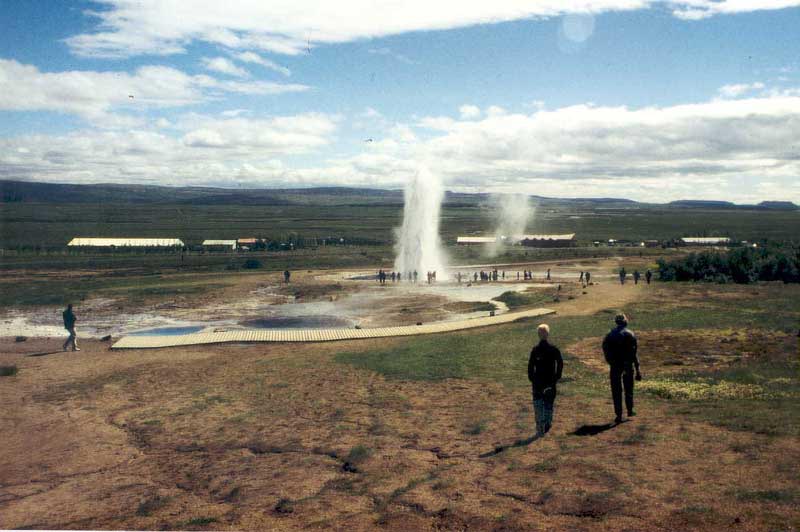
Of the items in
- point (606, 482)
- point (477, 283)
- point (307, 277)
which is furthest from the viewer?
point (307, 277)

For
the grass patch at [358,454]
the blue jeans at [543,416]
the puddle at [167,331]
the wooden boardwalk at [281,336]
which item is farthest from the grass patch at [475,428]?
the puddle at [167,331]

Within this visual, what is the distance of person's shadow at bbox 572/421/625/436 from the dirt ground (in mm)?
69

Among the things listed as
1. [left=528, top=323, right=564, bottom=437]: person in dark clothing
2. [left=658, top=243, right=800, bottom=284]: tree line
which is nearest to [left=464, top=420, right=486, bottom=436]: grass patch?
[left=528, top=323, right=564, bottom=437]: person in dark clothing

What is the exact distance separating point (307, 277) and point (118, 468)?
4371 cm

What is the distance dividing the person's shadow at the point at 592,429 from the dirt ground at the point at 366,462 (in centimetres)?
7

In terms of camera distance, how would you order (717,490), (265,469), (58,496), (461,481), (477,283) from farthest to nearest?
(477,283)
(265,469)
(58,496)
(461,481)
(717,490)

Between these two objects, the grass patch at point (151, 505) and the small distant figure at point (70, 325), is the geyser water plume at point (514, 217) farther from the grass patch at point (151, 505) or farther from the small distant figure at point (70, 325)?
the grass patch at point (151, 505)

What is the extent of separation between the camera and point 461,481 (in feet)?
28.3

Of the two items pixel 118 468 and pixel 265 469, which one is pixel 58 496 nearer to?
pixel 118 468

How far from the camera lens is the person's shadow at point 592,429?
1033cm

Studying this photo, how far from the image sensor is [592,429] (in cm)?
1058

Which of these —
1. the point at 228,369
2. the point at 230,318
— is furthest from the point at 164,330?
the point at 228,369

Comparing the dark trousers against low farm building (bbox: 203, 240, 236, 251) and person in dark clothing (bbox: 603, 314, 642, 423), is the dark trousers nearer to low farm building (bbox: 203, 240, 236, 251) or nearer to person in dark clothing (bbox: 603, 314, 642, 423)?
person in dark clothing (bbox: 603, 314, 642, 423)

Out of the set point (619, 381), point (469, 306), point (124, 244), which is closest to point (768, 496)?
point (619, 381)
